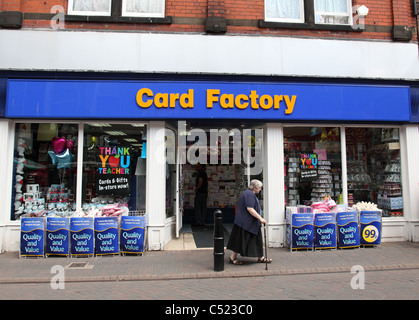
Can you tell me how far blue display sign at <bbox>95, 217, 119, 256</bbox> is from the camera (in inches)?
277

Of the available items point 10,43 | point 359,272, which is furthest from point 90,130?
point 359,272

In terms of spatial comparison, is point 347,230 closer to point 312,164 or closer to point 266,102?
point 312,164

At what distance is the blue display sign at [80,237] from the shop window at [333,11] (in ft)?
25.5

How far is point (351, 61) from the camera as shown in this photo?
8234 millimetres

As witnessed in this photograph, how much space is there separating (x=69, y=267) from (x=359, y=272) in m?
5.48

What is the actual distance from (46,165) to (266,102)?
5564 millimetres

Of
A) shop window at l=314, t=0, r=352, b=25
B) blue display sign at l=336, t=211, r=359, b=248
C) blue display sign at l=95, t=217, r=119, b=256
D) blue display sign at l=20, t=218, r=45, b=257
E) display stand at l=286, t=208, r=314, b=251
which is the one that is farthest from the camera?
shop window at l=314, t=0, r=352, b=25

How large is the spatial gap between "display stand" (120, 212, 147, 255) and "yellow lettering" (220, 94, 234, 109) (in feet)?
10.5

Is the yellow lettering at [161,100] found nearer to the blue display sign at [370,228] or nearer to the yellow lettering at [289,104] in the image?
the yellow lettering at [289,104]

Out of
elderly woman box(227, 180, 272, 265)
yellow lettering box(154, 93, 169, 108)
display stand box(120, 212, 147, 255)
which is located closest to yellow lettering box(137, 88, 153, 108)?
yellow lettering box(154, 93, 169, 108)

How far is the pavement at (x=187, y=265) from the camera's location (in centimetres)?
582

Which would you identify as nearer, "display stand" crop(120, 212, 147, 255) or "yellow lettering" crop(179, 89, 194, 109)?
"display stand" crop(120, 212, 147, 255)

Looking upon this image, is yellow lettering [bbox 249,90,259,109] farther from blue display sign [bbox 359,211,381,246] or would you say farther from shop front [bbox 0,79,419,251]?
blue display sign [bbox 359,211,381,246]

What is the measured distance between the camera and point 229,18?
26.8ft
